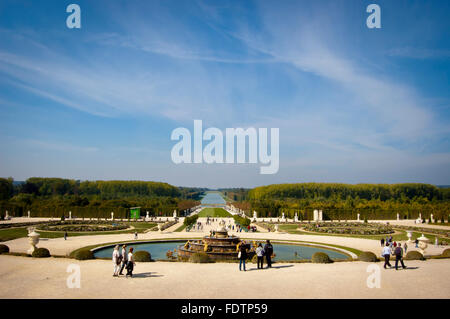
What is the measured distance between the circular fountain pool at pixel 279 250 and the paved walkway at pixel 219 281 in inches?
234

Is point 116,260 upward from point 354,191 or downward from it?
downward

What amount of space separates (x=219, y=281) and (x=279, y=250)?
47.0 feet

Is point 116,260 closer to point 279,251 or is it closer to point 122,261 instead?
point 122,261

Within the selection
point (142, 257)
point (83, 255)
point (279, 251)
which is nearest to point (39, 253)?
point (83, 255)

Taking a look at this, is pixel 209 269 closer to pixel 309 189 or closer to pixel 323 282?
pixel 323 282

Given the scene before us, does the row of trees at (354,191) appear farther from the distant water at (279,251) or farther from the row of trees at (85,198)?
the distant water at (279,251)

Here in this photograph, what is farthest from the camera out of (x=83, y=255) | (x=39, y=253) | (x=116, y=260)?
(x=39, y=253)

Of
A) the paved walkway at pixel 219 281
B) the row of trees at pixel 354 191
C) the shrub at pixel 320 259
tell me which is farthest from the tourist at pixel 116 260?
the row of trees at pixel 354 191

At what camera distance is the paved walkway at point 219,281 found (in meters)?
12.3

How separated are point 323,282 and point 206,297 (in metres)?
5.35

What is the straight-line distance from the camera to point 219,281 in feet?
47.3

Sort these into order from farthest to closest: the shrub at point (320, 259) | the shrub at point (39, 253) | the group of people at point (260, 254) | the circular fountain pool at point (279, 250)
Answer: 1. the circular fountain pool at point (279, 250)
2. the shrub at point (39, 253)
3. the shrub at point (320, 259)
4. the group of people at point (260, 254)

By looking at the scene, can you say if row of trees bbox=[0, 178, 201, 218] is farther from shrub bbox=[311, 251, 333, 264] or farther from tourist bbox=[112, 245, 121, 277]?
tourist bbox=[112, 245, 121, 277]
